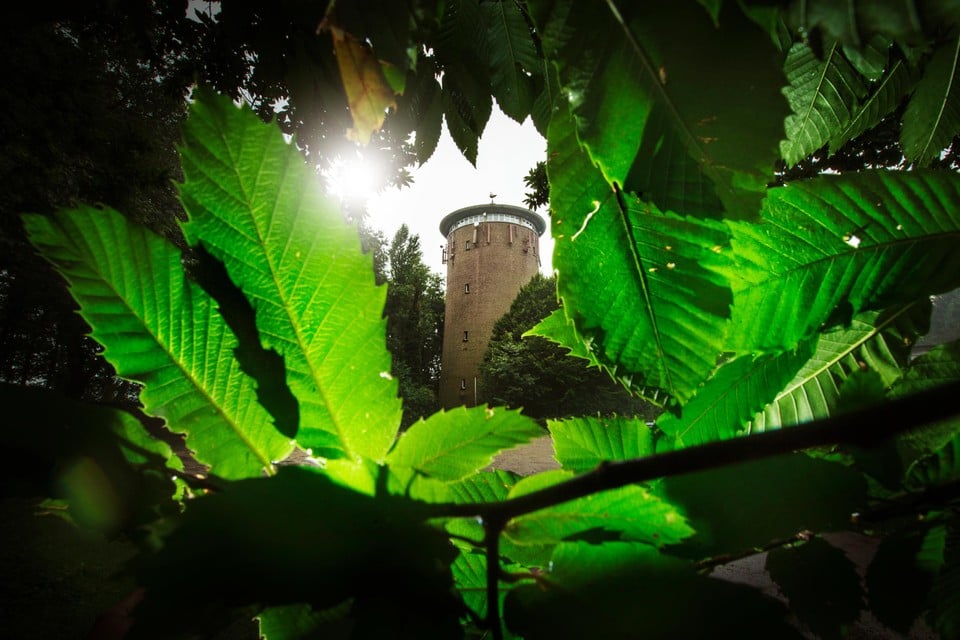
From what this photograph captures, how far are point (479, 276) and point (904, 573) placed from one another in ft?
71.5

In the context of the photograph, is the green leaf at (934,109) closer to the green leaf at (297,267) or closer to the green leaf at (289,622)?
the green leaf at (297,267)

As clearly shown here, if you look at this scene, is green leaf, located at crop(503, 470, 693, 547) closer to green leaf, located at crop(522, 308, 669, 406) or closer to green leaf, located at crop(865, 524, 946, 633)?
green leaf, located at crop(522, 308, 669, 406)

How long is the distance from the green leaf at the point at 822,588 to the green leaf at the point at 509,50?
1238 mm

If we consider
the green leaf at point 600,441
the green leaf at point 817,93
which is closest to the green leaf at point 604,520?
the green leaf at point 600,441

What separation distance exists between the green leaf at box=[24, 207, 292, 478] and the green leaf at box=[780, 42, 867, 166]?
3.46 ft

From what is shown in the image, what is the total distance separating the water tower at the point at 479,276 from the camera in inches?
837

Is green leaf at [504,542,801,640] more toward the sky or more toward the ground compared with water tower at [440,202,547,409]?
more toward the ground

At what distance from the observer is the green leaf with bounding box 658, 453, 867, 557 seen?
33 cm

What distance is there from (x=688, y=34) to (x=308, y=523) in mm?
389

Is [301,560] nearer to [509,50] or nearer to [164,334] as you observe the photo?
[164,334]

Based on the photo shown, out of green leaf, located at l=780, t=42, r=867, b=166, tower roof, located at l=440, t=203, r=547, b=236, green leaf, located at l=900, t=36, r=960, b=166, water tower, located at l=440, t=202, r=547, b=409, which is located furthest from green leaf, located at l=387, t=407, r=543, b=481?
tower roof, located at l=440, t=203, r=547, b=236

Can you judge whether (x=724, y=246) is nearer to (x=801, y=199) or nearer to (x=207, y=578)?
(x=801, y=199)

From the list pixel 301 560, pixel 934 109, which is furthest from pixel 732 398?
pixel 934 109

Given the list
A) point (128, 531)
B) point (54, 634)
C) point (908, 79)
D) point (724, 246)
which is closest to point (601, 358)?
point (724, 246)
